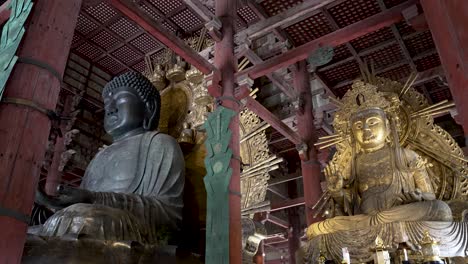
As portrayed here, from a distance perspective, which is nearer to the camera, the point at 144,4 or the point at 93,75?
the point at 144,4

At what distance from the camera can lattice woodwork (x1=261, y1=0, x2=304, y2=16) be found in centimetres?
583

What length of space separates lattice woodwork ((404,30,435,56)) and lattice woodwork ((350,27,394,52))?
1.13 ft

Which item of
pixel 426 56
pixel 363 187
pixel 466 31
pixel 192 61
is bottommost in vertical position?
pixel 466 31

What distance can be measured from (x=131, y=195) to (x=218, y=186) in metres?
0.53

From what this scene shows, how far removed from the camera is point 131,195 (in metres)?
2.35

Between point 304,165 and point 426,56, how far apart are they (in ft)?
9.70

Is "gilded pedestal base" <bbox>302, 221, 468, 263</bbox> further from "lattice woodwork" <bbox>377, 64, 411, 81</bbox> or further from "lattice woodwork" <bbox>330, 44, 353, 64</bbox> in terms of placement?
"lattice woodwork" <bbox>377, 64, 411, 81</bbox>

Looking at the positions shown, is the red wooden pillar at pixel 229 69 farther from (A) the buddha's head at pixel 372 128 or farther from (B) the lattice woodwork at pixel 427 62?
(B) the lattice woodwork at pixel 427 62

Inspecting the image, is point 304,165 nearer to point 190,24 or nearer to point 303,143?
point 303,143

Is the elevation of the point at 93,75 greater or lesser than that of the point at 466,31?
greater

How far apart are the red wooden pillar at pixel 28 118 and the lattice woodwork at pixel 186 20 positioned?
397 centimetres

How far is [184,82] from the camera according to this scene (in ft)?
12.4

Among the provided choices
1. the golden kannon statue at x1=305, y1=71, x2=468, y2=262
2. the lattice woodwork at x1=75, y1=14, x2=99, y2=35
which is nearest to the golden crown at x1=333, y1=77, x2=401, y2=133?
the golden kannon statue at x1=305, y1=71, x2=468, y2=262

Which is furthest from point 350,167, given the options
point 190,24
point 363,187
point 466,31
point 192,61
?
point 466,31
